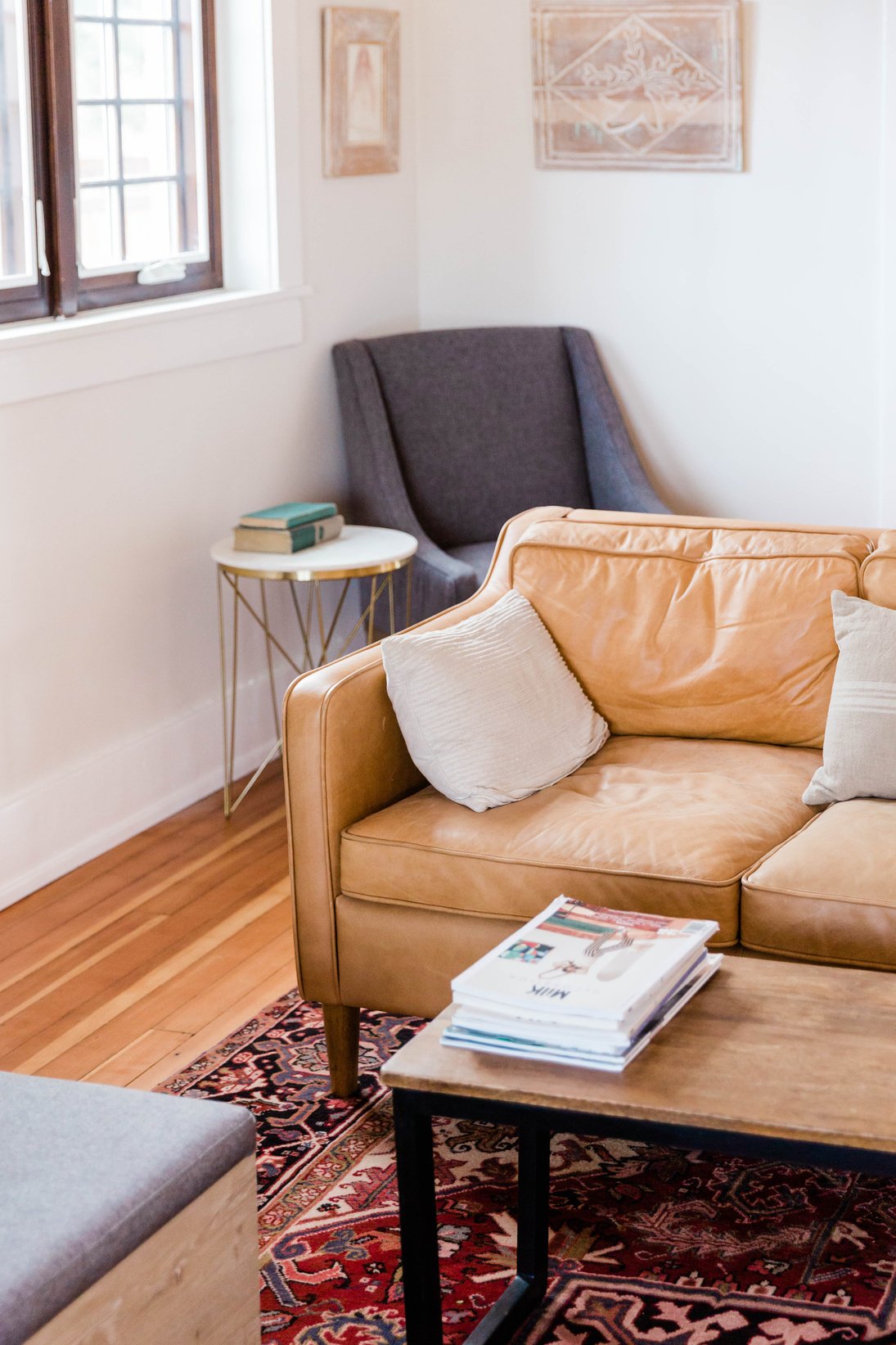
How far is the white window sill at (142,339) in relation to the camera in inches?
135

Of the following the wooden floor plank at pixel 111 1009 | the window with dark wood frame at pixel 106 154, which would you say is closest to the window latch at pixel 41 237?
the window with dark wood frame at pixel 106 154

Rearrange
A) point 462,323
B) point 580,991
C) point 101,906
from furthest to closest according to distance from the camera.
A: point 462,323 → point 101,906 → point 580,991

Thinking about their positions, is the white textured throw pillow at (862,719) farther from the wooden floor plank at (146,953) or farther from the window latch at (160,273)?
the window latch at (160,273)

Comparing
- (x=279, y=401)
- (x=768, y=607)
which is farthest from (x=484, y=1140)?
(x=279, y=401)

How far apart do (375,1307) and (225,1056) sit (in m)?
0.77

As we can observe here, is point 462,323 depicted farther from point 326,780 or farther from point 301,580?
point 326,780

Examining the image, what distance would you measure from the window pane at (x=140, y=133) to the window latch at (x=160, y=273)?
0.03 m

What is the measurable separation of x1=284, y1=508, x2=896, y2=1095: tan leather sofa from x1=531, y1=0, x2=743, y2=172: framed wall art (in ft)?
6.50

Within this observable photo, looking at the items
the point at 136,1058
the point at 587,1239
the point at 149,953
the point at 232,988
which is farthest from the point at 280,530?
the point at 587,1239

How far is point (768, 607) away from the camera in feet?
9.65

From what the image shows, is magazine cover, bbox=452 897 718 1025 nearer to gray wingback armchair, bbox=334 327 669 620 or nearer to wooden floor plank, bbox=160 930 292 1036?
wooden floor plank, bbox=160 930 292 1036

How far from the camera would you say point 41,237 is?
361cm

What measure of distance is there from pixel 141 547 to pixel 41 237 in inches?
29.0

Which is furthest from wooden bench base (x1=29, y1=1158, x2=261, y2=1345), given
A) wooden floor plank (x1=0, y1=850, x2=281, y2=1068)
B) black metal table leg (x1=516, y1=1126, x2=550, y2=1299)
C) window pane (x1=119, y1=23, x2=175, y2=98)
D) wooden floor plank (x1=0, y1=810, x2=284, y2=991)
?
window pane (x1=119, y1=23, x2=175, y2=98)
